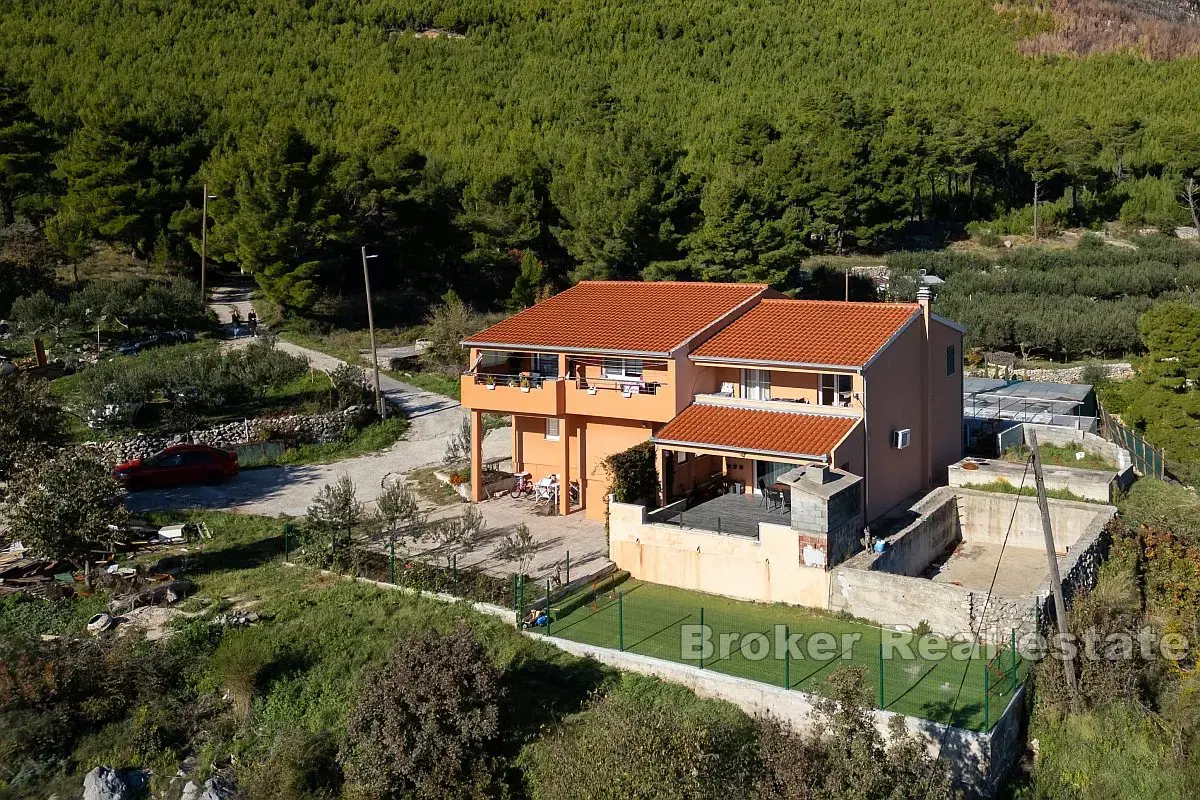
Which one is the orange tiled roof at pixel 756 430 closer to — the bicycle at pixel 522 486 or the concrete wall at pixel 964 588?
the concrete wall at pixel 964 588

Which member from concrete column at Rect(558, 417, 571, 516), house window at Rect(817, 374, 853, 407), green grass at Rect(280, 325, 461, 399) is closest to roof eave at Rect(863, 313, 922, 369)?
house window at Rect(817, 374, 853, 407)

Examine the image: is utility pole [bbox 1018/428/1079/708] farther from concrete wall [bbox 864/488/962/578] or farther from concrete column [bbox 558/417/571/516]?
concrete column [bbox 558/417/571/516]

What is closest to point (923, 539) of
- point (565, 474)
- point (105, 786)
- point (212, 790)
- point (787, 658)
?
point (787, 658)

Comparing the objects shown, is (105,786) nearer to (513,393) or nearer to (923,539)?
(513,393)

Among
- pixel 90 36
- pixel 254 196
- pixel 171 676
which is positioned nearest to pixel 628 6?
pixel 90 36

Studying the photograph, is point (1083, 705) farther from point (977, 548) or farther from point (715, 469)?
point (715, 469)

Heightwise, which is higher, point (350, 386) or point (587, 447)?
point (350, 386)
